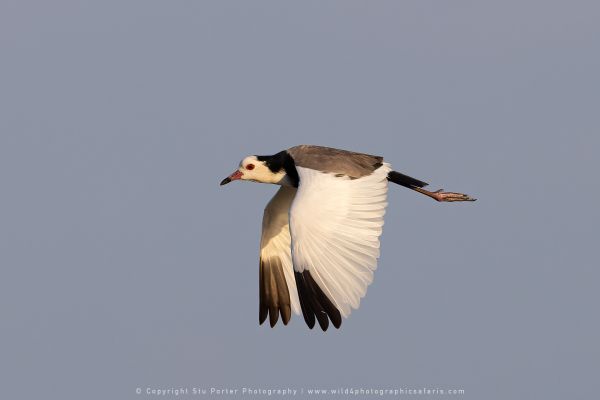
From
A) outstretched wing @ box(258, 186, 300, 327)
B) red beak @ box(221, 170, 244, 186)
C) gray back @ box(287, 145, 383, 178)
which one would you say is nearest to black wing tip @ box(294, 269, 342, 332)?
gray back @ box(287, 145, 383, 178)

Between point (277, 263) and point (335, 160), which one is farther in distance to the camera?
point (277, 263)

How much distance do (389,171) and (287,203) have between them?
2.44m

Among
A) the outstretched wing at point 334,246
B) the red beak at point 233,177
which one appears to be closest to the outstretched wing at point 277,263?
the red beak at point 233,177

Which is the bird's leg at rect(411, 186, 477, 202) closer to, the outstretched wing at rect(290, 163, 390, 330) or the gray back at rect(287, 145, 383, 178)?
the gray back at rect(287, 145, 383, 178)

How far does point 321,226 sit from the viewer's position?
762 inches

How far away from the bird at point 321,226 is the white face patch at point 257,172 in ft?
0.05

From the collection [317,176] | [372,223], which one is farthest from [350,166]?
[372,223]

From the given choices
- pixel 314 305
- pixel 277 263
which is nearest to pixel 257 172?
pixel 277 263

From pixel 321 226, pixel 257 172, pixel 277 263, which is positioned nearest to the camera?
pixel 321 226

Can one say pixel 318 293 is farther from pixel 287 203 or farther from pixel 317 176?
pixel 287 203

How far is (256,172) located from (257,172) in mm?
23

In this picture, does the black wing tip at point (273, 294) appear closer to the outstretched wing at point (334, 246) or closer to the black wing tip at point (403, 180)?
the black wing tip at point (403, 180)

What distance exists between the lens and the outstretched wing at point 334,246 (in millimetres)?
18734

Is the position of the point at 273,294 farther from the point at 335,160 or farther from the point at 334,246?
the point at 334,246
